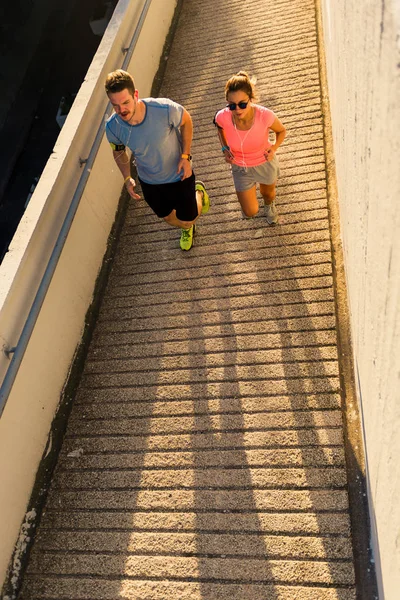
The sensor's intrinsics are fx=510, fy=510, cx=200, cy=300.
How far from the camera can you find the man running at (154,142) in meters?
3.55

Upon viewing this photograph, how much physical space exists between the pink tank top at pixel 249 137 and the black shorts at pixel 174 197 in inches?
18.0

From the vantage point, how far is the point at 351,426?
11.7 ft

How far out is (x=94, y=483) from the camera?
12.4 feet

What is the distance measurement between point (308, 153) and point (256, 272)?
1.51m

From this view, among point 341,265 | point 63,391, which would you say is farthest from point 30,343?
point 341,265

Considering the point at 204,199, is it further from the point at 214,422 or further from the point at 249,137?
the point at 214,422

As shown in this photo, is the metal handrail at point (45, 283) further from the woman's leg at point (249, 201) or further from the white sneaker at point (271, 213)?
the white sneaker at point (271, 213)

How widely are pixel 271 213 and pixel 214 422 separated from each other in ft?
6.47

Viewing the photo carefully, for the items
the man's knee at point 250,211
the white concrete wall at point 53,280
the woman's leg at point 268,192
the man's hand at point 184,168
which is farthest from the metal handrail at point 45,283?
the woman's leg at point 268,192

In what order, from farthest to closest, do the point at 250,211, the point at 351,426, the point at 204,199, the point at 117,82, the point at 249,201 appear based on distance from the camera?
the point at 204,199 → the point at 250,211 → the point at 249,201 → the point at 351,426 → the point at 117,82

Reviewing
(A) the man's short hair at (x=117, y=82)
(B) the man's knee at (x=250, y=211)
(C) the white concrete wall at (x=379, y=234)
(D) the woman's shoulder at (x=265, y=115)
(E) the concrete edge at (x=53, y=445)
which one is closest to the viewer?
(C) the white concrete wall at (x=379, y=234)

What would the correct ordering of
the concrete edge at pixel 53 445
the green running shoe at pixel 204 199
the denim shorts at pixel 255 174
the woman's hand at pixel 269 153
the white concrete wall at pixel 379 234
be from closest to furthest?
the white concrete wall at pixel 379 234, the concrete edge at pixel 53 445, the woman's hand at pixel 269 153, the denim shorts at pixel 255 174, the green running shoe at pixel 204 199

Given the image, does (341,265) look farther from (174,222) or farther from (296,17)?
(296,17)

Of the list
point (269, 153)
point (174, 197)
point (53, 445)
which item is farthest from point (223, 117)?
point (53, 445)
